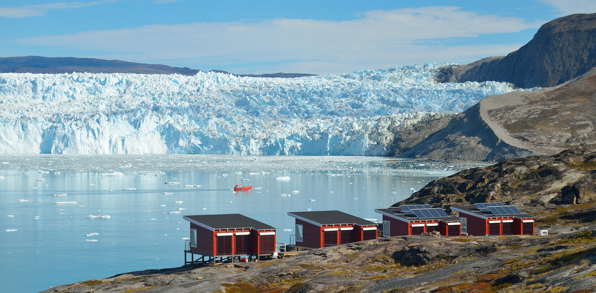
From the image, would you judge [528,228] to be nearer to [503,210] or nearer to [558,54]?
[503,210]

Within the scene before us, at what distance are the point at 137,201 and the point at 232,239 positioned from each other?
89.8 ft

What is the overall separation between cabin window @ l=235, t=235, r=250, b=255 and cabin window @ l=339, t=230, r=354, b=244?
15.6 ft

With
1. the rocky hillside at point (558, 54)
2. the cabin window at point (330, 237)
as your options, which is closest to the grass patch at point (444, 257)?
the cabin window at point (330, 237)

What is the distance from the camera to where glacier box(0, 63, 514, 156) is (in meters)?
104

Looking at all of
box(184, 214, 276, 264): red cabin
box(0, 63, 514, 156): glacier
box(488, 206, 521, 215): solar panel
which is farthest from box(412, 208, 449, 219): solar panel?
box(0, 63, 514, 156): glacier

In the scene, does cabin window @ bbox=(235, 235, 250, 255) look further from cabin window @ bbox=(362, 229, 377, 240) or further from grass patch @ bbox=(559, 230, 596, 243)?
grass patch @ bbox=(559, 230, 596, 243)

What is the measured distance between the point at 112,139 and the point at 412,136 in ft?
180

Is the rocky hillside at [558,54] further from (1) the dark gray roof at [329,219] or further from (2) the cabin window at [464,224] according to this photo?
(1) the dark gray roof at [329,219]

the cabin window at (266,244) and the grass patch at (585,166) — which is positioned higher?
the grass patch at (585,166)

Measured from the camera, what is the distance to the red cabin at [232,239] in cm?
2516

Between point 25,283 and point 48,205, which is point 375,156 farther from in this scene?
point 25,283

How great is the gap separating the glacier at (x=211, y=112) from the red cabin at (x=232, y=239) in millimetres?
81913

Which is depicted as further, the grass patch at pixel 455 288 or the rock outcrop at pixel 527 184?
the rock outcrop at pixel 527 184

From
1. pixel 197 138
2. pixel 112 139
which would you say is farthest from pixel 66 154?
pixel 197 138
